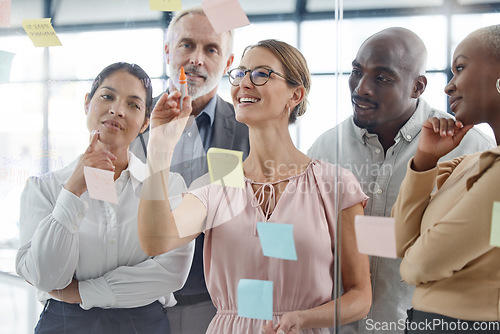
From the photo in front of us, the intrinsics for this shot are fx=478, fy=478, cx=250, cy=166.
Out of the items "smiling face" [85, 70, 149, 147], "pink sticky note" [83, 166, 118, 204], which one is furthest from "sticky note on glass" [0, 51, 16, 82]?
"pink sticky note" [83, 166, 118, 204]

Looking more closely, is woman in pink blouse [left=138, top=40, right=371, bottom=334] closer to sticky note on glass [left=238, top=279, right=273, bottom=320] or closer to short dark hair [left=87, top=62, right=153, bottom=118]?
sticky note on glass [left=238, top=279, right=273, bottom=320]

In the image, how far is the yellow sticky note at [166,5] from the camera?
166cm

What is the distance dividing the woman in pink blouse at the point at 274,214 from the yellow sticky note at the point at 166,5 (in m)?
0.31

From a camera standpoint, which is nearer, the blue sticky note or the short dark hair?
the blue sticky note

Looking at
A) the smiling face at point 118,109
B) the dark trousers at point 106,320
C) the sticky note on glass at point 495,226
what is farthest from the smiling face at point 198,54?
the sticky note on glass at point 495,226

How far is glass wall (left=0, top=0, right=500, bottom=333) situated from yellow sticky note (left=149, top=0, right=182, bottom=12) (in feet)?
0.08

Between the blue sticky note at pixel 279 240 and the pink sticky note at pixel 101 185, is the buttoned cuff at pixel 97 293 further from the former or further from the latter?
the blue sticky note at pixel 279 240

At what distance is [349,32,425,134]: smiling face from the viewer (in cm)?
143

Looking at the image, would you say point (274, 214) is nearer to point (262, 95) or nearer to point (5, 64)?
point (262, 95)

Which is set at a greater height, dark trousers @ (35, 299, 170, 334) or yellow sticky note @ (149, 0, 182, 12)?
yellow sticky note @ (149, 0, 182, 12)

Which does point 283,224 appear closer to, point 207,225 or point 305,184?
point 305,184

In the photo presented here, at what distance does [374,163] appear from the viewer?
1.47m

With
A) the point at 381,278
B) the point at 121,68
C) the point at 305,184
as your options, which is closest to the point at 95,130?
the point at 121,68

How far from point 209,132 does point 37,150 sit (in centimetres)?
68
